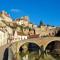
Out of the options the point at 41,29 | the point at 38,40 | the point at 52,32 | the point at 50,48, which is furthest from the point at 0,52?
the point at 41,29

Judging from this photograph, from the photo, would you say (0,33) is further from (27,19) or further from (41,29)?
(27,19)

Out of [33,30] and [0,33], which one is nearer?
[0,33]

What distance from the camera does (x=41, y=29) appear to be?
85688mm

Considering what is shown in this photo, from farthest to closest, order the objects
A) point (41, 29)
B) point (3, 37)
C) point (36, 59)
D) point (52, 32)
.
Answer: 1. point (41, 29)
2. point (52, 32)
3. point (3, 37)
4. point (36, 59)

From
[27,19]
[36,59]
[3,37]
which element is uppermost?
[27,19]

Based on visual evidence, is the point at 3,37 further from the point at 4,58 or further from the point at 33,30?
the point at 33,30

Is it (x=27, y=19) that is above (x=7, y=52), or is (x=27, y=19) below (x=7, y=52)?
above

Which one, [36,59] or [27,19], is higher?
[27,19]

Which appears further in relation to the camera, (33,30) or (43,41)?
(33,30)

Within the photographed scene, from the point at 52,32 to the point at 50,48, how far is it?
1021 inches

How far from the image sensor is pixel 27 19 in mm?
97062

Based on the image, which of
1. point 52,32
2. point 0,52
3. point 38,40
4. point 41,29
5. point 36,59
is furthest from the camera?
point 41,29

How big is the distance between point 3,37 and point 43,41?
7582mm

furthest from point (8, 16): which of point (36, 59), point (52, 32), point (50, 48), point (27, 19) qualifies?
point (36, 59)
